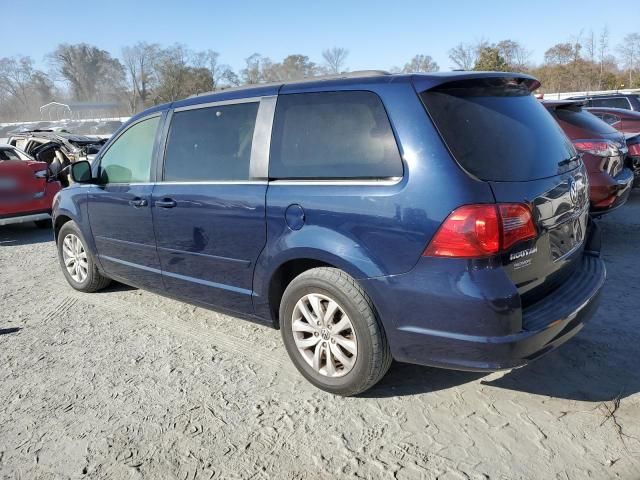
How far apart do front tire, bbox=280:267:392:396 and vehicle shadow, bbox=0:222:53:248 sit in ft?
21.2

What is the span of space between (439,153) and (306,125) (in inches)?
36.4

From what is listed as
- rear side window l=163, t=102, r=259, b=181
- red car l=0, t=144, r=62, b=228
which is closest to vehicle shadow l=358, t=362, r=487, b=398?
rear side window l=163, t=102, r=259, b=181

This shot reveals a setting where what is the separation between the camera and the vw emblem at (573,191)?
9.43 ft

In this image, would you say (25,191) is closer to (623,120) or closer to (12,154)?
(12,154)

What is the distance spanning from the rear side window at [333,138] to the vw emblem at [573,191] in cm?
105

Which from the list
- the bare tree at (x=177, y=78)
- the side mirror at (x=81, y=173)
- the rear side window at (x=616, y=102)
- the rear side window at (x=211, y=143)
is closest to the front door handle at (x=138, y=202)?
the rear side window at (x=211, y=143)

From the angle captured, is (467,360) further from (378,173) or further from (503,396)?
(378,173)

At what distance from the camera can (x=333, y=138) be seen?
2904 mm

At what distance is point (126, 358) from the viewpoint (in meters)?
3.68

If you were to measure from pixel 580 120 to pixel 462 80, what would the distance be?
4.12 meters

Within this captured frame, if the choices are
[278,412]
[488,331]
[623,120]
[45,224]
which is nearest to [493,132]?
[488,331]

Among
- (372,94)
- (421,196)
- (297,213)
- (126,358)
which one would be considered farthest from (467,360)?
(126,358)

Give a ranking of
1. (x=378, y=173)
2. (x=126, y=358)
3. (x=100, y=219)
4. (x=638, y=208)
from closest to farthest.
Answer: (x=378, y=173) < (x=126, y=358) < (x=100, y=219) < (x=638, y=208)

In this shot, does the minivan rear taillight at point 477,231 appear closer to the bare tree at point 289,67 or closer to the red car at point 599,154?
the red car at point 599,154
